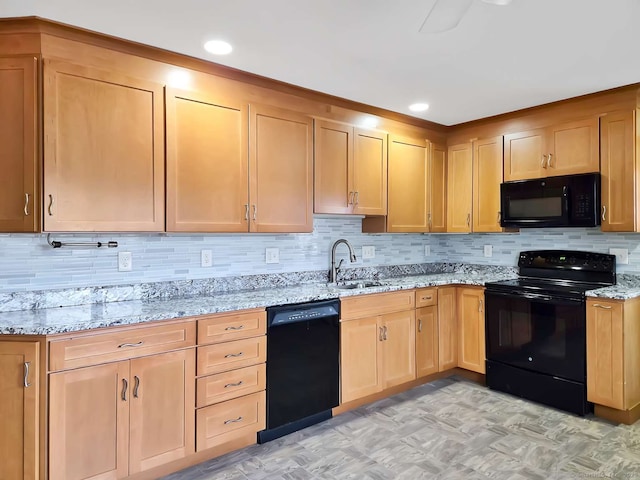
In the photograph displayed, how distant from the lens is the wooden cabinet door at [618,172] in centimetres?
287

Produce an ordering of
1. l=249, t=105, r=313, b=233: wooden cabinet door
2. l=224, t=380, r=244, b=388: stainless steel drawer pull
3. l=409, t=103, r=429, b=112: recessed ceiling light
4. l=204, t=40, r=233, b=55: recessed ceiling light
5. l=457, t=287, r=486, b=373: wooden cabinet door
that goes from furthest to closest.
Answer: l=457, t=287, r=486, b=373: wooden cabinet door < l=409, t=103, r=429, b=112: recessed ceiling light < l=249, t=105, r=313, b=233: wooden cabinet door < l=224, t=380, r=244, b=388: stainless steel drawer pull < l=204, t=40, r=233, b=55: recessed ceiling light

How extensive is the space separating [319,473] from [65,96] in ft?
7.81

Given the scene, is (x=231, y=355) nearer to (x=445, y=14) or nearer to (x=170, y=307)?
(x=170, y=307)

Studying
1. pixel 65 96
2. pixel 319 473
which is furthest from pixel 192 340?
pixel 65 96

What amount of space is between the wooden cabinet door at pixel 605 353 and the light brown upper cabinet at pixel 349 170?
1.71 meters

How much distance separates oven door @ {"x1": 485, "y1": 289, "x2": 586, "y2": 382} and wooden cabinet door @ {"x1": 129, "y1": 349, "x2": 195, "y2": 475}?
246cm

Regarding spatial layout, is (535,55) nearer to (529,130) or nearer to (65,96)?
(529,130)

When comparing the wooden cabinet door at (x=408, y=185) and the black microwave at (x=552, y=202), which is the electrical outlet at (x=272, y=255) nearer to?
the wooden cabinet door at (x=408, y=185)

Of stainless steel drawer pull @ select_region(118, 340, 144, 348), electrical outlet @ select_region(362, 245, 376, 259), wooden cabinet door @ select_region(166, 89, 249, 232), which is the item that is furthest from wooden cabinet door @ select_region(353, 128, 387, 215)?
stainless steel drawer pull @ select_region(118, 340, 144, 348)

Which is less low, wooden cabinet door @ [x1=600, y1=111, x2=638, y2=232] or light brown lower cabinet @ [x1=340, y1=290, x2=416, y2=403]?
wooden cabinet door @ [x1=600, y1=111, x2=638, y2=232]

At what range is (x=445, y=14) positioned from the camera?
1620 mm

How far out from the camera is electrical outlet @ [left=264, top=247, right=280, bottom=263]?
3.11 m

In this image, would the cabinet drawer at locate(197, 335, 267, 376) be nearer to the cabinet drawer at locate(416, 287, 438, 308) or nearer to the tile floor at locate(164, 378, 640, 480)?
the tile floor at locate(164, 378, 640, 480)

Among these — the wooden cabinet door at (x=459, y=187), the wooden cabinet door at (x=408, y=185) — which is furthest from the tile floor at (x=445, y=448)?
the wooden cabinet door at (x=459, y=187)
